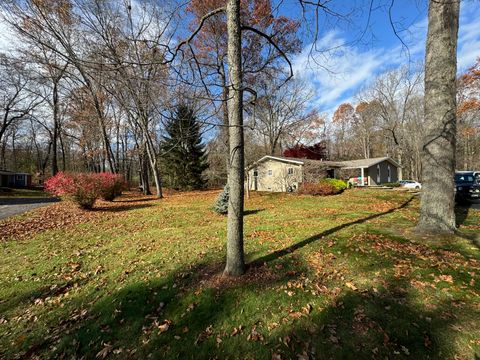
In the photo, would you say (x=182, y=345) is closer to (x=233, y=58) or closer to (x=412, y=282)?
(x=412, y=282)

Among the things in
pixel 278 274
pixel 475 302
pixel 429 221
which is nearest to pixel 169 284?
pixel 278 274

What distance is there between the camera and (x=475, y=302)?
2.75 meters

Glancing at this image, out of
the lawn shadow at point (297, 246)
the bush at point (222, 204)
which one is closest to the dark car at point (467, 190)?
the lawn shadow at point (297, 246)

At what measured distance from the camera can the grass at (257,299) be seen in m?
2.46

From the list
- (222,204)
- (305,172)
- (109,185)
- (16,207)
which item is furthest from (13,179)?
(305,172)

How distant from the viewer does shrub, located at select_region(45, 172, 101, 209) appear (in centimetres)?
1053

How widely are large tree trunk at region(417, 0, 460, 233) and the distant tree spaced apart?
24.5 metres

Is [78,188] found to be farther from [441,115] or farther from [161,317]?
[441,115]

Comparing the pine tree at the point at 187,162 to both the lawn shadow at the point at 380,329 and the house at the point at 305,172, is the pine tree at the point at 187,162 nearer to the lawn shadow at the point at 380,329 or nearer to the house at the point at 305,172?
the house at the point at 305,172

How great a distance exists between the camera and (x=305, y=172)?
19.1m

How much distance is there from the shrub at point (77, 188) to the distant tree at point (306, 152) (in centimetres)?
2322

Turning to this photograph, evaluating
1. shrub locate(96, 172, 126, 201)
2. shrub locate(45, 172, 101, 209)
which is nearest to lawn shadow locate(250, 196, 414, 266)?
shrub locate(45, 172, 101, 209)

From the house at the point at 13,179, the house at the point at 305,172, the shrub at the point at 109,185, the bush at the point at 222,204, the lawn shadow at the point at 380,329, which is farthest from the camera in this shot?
the house at the point at 13,179

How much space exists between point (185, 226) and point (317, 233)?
14.0 feet
